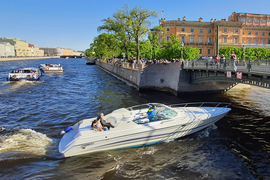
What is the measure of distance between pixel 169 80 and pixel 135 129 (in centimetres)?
1574

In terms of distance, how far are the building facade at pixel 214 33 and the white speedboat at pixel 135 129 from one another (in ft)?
163

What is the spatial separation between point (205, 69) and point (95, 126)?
13.2 m

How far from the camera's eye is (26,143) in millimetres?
10641

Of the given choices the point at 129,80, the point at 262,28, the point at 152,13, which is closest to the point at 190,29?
the point at 262,28

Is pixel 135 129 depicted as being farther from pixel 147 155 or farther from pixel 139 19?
pixel 139 19

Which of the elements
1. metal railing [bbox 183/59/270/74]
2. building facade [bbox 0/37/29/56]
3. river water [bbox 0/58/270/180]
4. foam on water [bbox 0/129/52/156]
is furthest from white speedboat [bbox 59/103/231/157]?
building facade [bbox 0/37/29/56]

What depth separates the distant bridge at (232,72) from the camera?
13.9 metres

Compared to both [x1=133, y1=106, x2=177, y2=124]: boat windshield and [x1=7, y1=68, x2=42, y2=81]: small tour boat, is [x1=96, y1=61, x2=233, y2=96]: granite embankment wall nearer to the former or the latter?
[x1=133, y1=106, x2=177, y2=124]: boat windshield

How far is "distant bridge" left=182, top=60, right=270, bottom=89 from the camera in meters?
13.9

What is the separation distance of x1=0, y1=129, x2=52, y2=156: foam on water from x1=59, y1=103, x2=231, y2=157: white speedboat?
4.38 feet

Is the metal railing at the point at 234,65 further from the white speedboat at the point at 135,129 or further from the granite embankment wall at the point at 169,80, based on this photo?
the white speedboat at the point at 135,129

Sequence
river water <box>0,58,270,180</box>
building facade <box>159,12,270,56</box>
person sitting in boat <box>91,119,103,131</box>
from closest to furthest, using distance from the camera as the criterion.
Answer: river water <box>0,58,270,180</box> < person sitting in boat <box>91,119,103,131</box> < building facade <box>159,12,270,56</box>

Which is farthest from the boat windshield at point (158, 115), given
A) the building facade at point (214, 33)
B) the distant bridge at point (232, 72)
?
the building facade at point (214, 33)

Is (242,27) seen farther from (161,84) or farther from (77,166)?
(77,166)
